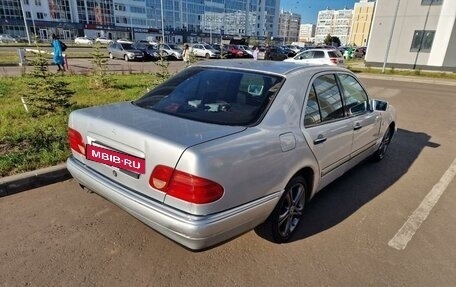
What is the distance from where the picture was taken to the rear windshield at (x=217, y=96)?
2568 mm

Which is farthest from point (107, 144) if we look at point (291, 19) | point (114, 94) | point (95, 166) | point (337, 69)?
point (291, 19)

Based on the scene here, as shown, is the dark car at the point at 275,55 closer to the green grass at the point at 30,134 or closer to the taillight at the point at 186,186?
the green grass at the point at 30,134

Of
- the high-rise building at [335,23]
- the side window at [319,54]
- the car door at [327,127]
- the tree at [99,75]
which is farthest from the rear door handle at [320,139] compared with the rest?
the high-rise building at [335,23]

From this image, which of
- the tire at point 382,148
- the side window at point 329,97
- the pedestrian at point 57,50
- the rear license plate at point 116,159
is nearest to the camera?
the rear license plate at point 116,159

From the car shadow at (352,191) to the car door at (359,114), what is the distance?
496mm

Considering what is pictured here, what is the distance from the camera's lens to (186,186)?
198cm

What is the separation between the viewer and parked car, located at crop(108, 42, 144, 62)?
81.7 feet

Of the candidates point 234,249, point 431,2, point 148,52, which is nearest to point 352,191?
point 234,249

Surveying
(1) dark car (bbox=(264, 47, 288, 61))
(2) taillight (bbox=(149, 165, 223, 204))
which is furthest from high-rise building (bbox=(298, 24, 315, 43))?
(2) taillight (bbox=(149, 165, 223, 204))

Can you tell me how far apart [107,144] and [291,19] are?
15475cm

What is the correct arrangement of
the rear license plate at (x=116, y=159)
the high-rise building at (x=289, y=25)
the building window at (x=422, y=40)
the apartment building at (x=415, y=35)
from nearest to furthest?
1. the rear license plate at (x=116, y=159)
2. the apartment building at (x=415, y=35)
3. the building window at (x=422, y=40)
4. the high-rise building at (x=289, y=25)

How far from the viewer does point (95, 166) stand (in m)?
2.58

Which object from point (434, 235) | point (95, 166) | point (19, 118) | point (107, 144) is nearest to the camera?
point (107, 144)

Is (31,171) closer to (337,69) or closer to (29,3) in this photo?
(337,69)
